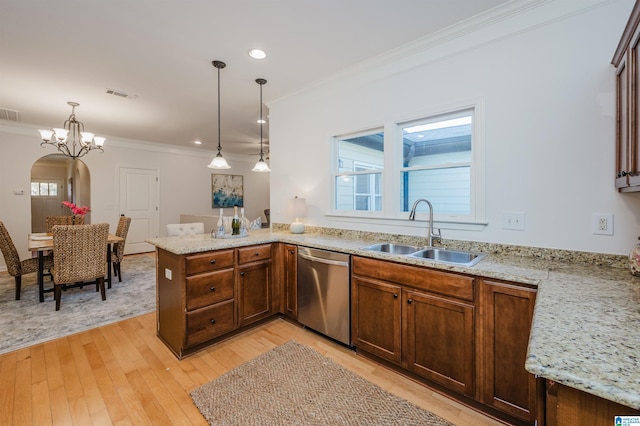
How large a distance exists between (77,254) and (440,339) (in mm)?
3976

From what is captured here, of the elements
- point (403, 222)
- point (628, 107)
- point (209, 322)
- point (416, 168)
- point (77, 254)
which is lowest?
point (209, 322)

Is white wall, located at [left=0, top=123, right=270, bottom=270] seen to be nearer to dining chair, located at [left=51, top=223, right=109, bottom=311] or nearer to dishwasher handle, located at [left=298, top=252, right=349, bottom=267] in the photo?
dining chair, located at [left=51, top=223, right=109, bottom=311]

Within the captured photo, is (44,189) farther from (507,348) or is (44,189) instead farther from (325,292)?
(507,348)

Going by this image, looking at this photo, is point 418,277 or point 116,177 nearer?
point 418,277

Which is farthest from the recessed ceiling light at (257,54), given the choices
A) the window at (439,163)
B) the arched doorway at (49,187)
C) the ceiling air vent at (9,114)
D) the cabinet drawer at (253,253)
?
the arched doorway at (49,187)

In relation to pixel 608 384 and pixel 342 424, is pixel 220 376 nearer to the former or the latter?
pixel 342 424

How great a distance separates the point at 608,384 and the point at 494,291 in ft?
3.60

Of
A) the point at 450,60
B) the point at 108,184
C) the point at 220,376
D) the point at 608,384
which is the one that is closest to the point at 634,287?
the point at 608,384

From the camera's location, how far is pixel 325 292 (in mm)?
2562

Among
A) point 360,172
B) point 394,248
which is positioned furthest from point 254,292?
point 360,172

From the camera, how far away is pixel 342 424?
5.45ft

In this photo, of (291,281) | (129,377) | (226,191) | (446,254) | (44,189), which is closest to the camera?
(129,377)

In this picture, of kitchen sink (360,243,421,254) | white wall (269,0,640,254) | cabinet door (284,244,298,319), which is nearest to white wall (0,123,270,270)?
cabinet door (284,244,298,319)

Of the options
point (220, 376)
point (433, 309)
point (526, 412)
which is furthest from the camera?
point (220, 376)
